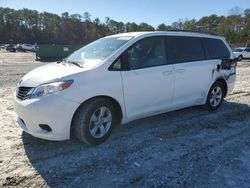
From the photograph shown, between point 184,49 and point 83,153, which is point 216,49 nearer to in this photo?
point 184,49

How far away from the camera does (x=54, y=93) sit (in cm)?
393

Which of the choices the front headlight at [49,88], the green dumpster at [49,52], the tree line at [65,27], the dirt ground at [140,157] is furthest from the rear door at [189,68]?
the tree line at [65,27]

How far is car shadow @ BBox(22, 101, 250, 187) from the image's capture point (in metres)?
3.57

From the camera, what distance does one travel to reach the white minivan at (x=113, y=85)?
4008mm

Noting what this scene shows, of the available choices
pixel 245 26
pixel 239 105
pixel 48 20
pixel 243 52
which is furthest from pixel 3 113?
pixel 48 20

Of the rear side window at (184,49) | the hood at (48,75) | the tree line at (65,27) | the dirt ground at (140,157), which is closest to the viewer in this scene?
the dirt ground at (140,157)

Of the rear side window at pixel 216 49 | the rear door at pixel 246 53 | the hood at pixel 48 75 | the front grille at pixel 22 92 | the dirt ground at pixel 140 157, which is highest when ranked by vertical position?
the rear side window at pixel 216 49

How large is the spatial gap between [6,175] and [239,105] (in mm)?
5870

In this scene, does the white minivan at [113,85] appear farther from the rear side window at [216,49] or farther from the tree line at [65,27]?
the tree line at [65,27]

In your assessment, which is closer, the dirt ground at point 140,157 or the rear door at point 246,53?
the dirt ground at point 140,157

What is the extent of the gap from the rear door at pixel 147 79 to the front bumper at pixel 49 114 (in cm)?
105

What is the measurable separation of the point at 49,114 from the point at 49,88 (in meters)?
0.37

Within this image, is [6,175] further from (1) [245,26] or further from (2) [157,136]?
(1) [245,26]

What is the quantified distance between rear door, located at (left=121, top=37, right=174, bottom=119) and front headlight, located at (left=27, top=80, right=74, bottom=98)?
97cm
